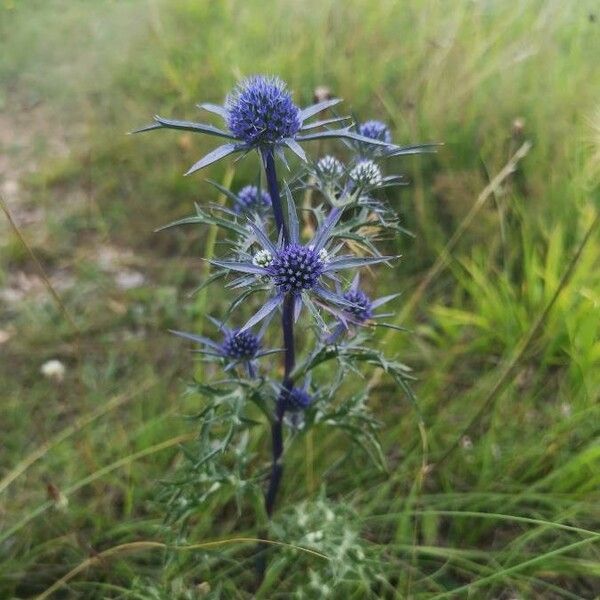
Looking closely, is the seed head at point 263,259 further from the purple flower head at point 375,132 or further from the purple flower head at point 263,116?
the purple flower head at point 375,132

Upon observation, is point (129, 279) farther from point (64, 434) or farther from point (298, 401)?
point (298, 401)

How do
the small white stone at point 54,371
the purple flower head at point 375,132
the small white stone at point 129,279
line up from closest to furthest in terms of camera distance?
the purple flower head at point 375,132 < the small white stone at point 54,371 < the small white stone at point 129,279

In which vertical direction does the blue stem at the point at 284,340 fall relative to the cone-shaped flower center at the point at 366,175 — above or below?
below

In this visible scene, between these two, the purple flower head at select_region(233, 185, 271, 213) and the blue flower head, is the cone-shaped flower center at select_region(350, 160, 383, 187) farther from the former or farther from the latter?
the blue flower head

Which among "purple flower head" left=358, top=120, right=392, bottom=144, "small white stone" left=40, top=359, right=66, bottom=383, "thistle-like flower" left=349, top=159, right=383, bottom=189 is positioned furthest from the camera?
"small white stone" left=40, top=359, right=66, bottom=383

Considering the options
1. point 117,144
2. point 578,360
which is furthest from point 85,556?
point 117,144

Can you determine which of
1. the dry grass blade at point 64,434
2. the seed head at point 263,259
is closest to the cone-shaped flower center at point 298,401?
the seed head at point 263,259

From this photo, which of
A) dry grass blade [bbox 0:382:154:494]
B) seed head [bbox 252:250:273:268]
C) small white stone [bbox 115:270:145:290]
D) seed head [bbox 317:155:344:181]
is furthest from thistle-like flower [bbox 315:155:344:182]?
small white stone [bbox 115:270:145:290]

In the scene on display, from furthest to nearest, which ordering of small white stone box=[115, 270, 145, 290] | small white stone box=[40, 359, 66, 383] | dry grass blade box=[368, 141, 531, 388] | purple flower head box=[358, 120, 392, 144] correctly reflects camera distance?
1. small white stone box=[115, 270, 145, 290]
2. small white stone box=[40, 359, 66, 383]
3. dry grass blade box=[368, 141, 531, 388]
4. purple flower head box=[358, 120, 392, 144]
